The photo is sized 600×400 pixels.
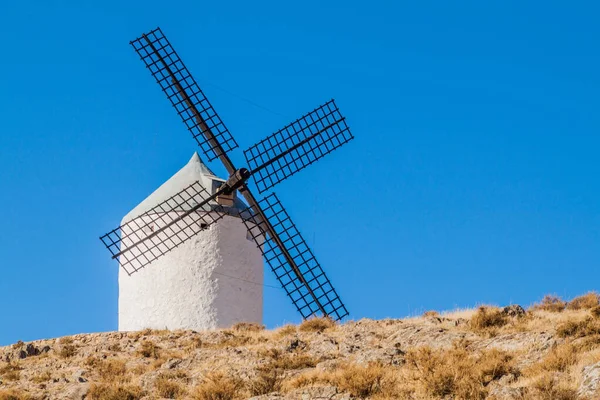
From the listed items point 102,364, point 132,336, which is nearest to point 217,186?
point 132,336

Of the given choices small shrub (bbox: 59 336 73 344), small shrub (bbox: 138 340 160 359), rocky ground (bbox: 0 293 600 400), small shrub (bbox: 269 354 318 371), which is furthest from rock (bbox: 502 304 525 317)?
small shrub (bbox: 59 336 73 344)

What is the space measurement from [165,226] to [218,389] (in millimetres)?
9522

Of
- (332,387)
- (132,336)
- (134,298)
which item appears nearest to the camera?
(332,387)

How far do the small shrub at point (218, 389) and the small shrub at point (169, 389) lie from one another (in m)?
0.40

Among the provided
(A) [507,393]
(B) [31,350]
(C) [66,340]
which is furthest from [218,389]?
(C) [66,340]

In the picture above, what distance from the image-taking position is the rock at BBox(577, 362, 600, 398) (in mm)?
17203

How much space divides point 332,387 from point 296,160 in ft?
36.2

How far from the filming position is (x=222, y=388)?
65.7 feet

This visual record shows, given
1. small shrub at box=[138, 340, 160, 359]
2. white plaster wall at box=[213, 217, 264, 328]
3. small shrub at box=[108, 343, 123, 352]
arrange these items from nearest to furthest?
small shrub at box=[138, 340, 160, 359] < small shrub at box=[108, 343, 123, 352] < white plaster wall at box=[213, 217, 264, 328]

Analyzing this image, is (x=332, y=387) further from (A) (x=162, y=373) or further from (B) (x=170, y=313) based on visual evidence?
(B) (x=170, y=313)

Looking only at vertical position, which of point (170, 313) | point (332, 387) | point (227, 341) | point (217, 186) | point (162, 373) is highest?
point (217, 186)

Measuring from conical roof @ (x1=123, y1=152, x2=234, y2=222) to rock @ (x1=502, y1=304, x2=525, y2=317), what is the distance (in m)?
8.80

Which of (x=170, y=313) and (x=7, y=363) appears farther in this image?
(x=170, y=313)

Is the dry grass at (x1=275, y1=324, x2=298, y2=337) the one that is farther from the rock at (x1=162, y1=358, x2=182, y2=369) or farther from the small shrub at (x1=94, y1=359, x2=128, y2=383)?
the small shrub at (x1=94, y1=359, x2=128, y2=383)
